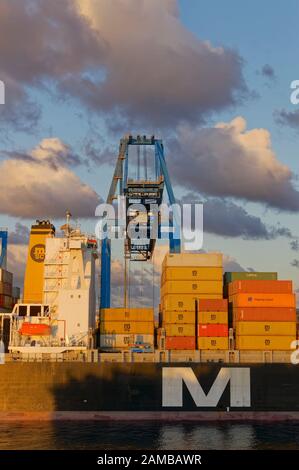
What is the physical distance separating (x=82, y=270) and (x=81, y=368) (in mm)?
9876

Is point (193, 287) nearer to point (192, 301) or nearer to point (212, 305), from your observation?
point (192, 301)

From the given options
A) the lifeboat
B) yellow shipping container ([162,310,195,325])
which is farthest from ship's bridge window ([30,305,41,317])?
yellow shipping container ([162,310,195,325])

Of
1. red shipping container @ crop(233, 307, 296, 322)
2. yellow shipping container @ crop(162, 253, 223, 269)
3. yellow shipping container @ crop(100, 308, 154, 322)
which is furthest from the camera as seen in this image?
yellow shipping container @ crop(162, 253, 223, 269)

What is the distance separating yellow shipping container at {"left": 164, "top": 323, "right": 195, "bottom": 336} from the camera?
44.8 m

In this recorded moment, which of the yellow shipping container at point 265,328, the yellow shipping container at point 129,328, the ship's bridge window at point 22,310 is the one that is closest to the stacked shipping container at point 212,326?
the yellow shipping container at point 265,328

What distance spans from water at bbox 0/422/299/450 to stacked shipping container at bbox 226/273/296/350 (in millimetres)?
6939

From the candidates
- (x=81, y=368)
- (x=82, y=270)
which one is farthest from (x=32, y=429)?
(x=82, y=270)

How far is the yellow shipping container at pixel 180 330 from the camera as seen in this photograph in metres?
44.8

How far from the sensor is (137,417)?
41.0 metres

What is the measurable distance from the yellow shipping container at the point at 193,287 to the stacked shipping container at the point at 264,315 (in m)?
2.05

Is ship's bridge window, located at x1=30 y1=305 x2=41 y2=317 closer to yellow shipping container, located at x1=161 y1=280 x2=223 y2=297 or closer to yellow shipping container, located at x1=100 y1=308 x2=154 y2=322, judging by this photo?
yellow shipping container, located at x1=100 y1=308 x2=154 y2=322

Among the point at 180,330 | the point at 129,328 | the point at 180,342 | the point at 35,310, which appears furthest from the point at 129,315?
the point at 35,310

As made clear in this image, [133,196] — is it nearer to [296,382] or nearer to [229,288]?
[229,288]

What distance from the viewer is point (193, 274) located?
153 ft
